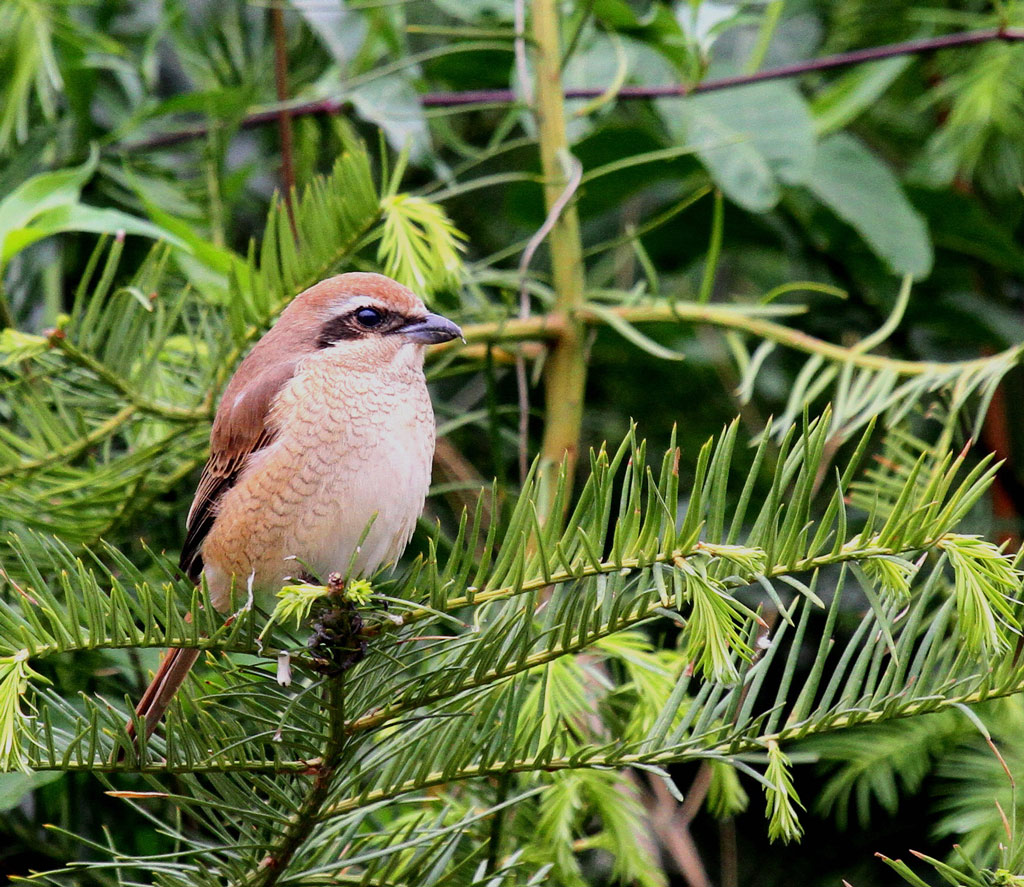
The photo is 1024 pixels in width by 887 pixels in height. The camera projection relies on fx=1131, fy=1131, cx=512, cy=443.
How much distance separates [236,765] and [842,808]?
1.40 m

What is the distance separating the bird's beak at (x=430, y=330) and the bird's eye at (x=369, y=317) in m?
0.04

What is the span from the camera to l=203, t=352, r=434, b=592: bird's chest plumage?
186 cm

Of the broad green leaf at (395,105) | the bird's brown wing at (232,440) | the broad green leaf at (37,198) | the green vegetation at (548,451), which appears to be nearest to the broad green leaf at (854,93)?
the green vegetation at (548,451)

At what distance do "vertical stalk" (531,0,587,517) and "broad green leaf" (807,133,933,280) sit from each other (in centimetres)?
75

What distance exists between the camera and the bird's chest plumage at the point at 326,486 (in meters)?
1.86

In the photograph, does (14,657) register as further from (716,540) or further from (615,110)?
(615,110)

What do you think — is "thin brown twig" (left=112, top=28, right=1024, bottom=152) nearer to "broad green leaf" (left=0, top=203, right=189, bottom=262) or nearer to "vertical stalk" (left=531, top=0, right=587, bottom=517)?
"vertical stalk" (left=531, top=0, right=587, bottom=517)

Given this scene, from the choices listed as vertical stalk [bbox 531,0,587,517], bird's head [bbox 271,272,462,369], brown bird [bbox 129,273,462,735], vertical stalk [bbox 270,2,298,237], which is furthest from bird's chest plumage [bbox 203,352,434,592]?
vertical stalk [bbox 270,2,298,237]

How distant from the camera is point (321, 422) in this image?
6.31ft

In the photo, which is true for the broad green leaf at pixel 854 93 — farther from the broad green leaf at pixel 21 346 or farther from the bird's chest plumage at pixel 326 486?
the broad green leaf at pixel 21 346

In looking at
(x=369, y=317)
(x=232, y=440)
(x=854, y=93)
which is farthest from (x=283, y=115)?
(x=854, y=93)

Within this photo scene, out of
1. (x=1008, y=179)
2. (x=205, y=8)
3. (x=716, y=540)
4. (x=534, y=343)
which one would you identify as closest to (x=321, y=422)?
(x=534, y=343)

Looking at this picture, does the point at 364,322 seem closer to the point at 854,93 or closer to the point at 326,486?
the point at 326,486

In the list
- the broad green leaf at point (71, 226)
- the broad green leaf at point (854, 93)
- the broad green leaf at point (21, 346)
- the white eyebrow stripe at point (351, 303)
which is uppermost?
the broad green leaf at point (854, 93)
